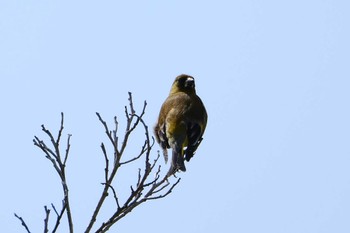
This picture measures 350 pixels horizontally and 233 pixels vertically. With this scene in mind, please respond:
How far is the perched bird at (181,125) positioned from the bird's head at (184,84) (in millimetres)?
384

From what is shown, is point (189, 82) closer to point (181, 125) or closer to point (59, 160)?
point (181, 125)

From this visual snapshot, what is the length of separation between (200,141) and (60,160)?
4.04 meters

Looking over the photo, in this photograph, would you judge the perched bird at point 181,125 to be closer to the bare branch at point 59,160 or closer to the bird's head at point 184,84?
the bird's head at point 184,84

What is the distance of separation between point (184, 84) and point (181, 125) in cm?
133

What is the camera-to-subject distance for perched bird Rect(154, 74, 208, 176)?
28.1 feet

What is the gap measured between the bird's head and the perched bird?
1.26 feet

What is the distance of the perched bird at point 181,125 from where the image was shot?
8.57m

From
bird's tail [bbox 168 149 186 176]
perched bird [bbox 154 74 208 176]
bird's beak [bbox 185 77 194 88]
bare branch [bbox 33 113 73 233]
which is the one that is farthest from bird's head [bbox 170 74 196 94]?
bare branch [bbox 33 113 73 233]

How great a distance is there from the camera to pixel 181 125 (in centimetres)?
875

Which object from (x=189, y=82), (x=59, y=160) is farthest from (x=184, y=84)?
(x=59, y=160)

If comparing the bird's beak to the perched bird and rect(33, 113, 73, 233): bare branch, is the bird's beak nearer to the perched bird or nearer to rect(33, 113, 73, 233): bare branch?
the perched bird

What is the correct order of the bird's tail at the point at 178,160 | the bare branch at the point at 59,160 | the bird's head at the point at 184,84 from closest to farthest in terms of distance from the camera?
the bare branch at the point at 59,160
the bird's tail at the point at 178,160
the bird's head at the point at 184,84

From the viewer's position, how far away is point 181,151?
27.9ft

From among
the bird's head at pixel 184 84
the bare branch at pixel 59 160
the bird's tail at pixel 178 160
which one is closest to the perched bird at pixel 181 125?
the bird's tail at pixel 178 160
